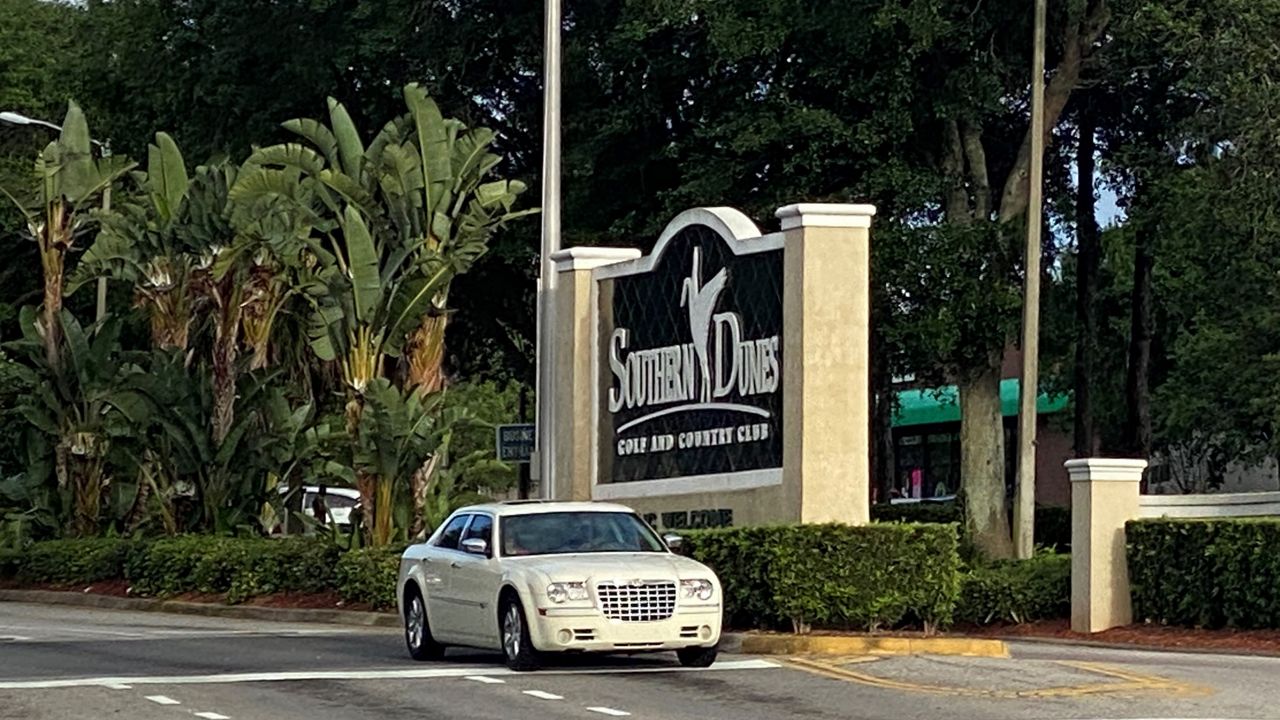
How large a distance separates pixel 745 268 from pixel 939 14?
1354 centimetres

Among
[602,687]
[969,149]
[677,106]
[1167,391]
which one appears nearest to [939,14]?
[969,149]

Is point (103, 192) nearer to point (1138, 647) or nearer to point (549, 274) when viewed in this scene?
point (549, 274)

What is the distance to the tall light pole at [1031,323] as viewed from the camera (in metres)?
36.6

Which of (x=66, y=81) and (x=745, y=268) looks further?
(x=66, y=81)

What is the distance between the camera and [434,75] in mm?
42625

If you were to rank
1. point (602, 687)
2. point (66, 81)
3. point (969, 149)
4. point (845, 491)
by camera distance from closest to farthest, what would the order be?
point (602, 687) → point (845, 491) → point (969, 149) → point (66, 81)

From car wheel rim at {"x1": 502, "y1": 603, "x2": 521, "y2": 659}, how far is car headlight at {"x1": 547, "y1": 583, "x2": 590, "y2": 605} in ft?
1.67

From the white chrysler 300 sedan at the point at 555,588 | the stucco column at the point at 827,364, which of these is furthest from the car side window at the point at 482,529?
the stucco column at the point at 827,364

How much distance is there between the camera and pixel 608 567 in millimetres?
19016

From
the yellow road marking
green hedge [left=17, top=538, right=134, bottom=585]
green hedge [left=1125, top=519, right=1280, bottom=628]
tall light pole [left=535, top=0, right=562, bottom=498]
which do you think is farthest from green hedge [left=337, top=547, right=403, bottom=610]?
the yellow road marking

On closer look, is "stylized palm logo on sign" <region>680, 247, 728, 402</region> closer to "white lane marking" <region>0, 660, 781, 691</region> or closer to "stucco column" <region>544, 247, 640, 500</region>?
"stucco column" <region>544, 247, 640, 500</region>

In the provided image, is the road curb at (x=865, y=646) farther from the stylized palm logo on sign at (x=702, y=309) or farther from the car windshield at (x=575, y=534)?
the stylized palm logo on sign at (x=702, y=309)

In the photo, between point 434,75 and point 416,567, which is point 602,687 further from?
point 434,75


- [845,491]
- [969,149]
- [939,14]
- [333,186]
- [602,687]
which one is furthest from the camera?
[969,149]
